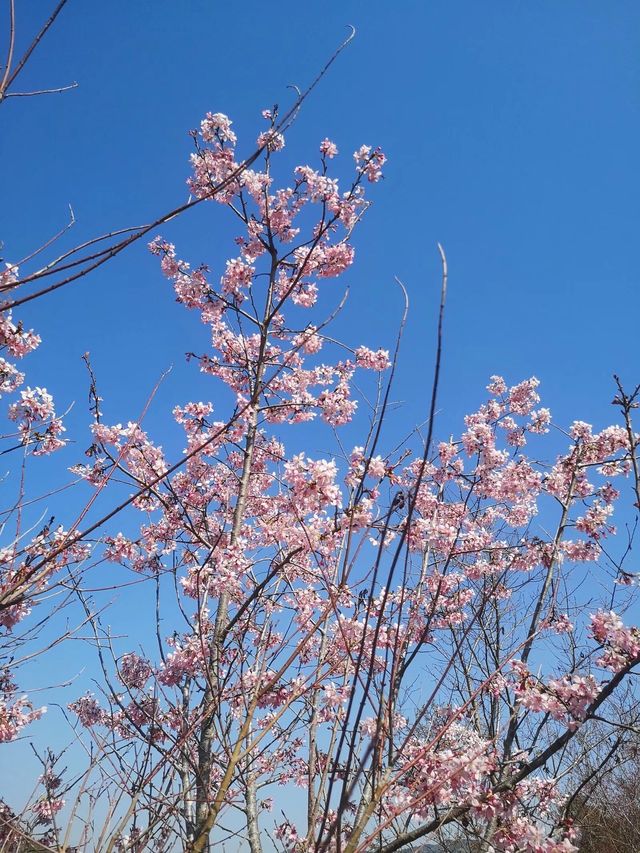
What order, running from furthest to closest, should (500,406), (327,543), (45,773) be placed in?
(500,406) < (327,543) < (45,773)

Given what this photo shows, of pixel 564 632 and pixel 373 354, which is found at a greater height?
pixel 373 354

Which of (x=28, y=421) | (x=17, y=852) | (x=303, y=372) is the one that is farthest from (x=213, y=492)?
(x=17, y=852)

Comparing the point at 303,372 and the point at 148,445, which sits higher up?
the point at 303,372

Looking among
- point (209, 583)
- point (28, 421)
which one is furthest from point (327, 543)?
point (28, 421)

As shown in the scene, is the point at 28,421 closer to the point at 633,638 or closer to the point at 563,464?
the point at 633,638

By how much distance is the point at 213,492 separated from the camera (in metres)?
7.42

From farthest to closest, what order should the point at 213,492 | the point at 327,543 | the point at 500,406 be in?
1. the point at 500,406
2. the point at 213,492
3. the point at 327,543

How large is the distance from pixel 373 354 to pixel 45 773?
6316mm

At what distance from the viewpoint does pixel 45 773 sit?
8.83 feet

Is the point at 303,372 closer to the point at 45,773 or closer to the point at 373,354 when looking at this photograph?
the point at 373,354

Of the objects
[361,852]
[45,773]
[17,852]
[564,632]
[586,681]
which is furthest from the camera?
[564,632]

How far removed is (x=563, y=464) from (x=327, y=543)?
4124mm

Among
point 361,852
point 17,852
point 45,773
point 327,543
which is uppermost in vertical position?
point 327,543

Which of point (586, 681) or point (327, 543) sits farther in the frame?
point (327, 543)
